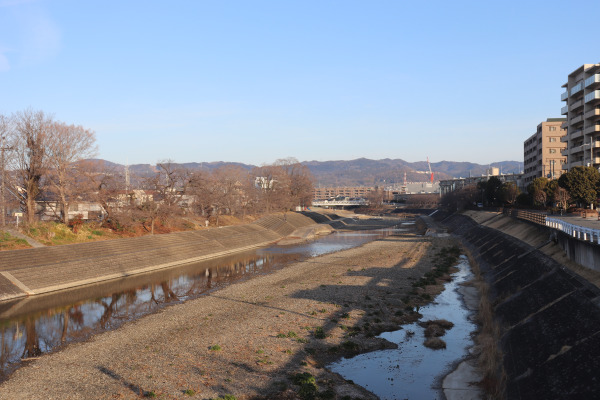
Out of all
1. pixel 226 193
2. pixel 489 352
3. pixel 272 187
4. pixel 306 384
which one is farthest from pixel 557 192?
pixel 272 187

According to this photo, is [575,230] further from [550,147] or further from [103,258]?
[550,147]

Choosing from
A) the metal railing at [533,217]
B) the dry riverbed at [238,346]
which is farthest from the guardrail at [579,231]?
the metal railing at [533,217]

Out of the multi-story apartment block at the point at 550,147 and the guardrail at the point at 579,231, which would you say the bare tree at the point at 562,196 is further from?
the multi-story apartment block at the point at 550,147

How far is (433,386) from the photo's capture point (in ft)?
58.4

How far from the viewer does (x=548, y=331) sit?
1827cm

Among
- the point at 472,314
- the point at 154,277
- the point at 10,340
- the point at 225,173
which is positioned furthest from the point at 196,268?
the point at 225,173

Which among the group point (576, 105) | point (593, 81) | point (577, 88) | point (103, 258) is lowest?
point (103, 258)

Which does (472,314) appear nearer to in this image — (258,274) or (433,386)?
(433,386)

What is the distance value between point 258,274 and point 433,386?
3000 cm

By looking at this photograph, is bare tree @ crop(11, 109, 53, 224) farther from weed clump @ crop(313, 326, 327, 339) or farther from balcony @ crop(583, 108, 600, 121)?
balcony @ crop(583, 108, 600, 121)

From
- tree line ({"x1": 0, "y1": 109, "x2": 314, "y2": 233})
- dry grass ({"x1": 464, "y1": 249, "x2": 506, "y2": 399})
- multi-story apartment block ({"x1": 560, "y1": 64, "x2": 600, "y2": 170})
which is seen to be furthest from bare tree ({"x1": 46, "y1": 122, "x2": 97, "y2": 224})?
multi-story apartment block ({"x1": 560, "y1": 64, "x2": 600, "y2": 170})

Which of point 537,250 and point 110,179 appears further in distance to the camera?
point 110,179

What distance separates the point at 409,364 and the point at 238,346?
7.82m

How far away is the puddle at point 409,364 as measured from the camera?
17641 mm
